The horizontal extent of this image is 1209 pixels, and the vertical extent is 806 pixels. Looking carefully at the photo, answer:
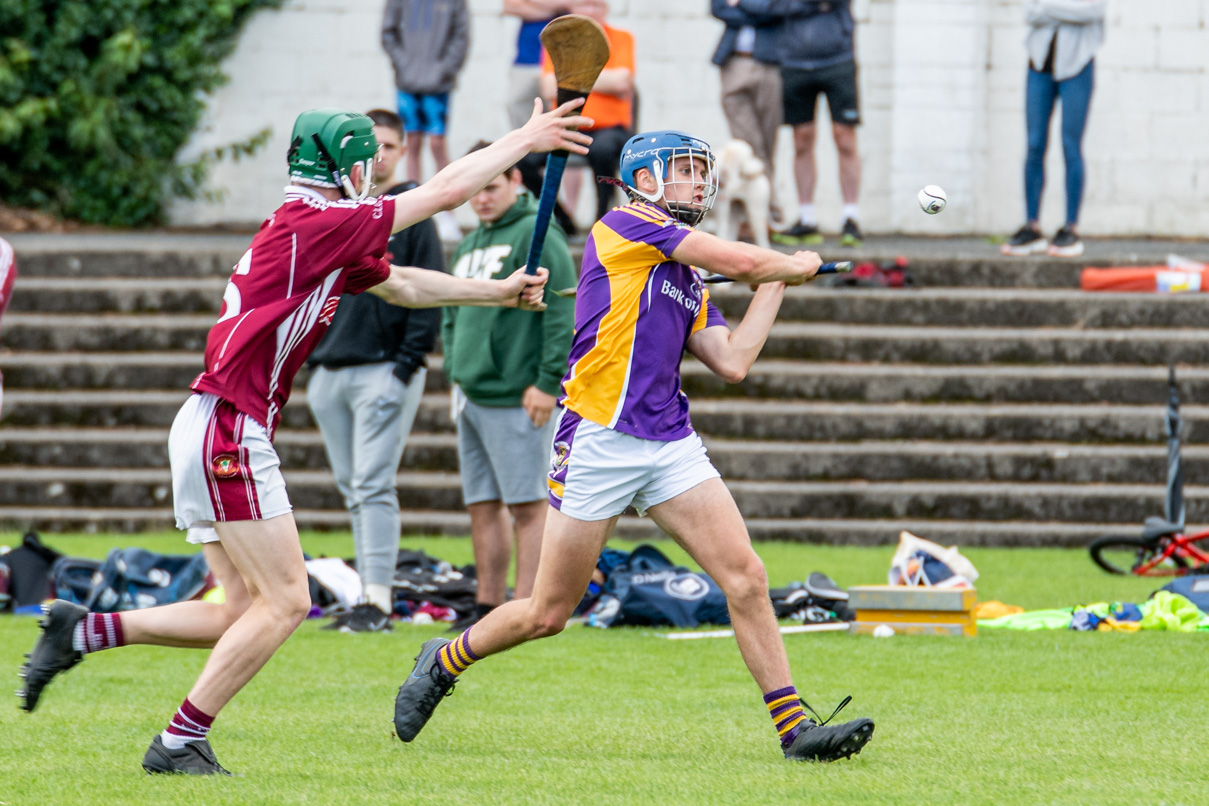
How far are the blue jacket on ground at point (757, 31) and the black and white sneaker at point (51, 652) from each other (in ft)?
30.7

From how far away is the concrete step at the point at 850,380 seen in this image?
1182cm

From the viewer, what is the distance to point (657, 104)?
17.0 meters

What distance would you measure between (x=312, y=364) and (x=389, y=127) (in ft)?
4.20

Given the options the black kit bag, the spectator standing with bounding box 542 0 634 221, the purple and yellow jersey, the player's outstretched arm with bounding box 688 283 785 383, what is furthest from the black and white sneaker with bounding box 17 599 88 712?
the spectator standing with bounding box 542 0 634 221

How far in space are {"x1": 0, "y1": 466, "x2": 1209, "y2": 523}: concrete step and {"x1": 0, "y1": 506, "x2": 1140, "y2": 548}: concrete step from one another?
2.3 inches

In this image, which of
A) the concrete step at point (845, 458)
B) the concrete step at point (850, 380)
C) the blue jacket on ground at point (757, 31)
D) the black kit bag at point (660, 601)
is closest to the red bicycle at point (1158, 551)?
the concrete step at point (845, 458)

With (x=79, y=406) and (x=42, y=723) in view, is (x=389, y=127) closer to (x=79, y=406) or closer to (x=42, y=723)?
(x=42, y=723)

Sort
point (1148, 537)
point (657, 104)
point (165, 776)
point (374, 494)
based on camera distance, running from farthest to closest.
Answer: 1. point (657, 104)
2. point (1148, 537)
3. point (374, 494)
4. point (165, 776)

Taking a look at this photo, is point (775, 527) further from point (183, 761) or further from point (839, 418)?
point (183, 761)

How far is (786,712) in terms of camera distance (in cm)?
512

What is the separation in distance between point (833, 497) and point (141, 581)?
16.5 ft

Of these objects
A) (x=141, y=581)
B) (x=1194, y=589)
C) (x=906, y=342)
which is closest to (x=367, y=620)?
(x=141, y=581)

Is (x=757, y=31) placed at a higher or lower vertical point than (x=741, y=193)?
higher

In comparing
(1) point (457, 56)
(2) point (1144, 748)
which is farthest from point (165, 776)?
(1) point (457, 56)
